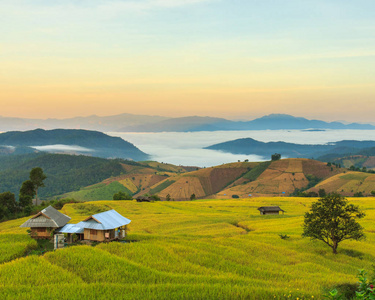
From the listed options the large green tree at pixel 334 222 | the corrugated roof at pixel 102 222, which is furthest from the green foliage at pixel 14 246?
the large green tree at pixel 334 222

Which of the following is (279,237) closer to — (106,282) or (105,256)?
(105,256)

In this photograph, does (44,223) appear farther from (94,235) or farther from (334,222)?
(334,222)

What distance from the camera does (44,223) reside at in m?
48.4

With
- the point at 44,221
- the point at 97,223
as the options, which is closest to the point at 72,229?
the point at 97,223

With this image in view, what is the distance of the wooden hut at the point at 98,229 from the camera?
45.6 meters

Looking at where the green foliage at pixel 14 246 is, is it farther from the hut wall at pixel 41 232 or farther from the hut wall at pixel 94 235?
the hut wall at pixel 94 235

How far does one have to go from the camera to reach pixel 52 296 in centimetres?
2395

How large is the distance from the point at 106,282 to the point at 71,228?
73.9 feet

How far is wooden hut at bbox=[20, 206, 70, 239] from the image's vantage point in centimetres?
4828

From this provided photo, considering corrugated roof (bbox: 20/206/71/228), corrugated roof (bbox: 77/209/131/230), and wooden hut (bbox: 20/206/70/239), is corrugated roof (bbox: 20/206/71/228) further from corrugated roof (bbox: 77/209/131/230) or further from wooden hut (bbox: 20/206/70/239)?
corrugated roof (bbox: 77/209/131/230)

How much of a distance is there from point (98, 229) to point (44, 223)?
964cm

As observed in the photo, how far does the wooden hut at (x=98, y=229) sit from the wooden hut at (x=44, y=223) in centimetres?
168

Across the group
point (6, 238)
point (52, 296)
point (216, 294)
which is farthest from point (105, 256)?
point (6, 238)

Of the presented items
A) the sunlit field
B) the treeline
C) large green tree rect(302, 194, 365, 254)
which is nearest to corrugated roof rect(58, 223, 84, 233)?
the sunlit field
